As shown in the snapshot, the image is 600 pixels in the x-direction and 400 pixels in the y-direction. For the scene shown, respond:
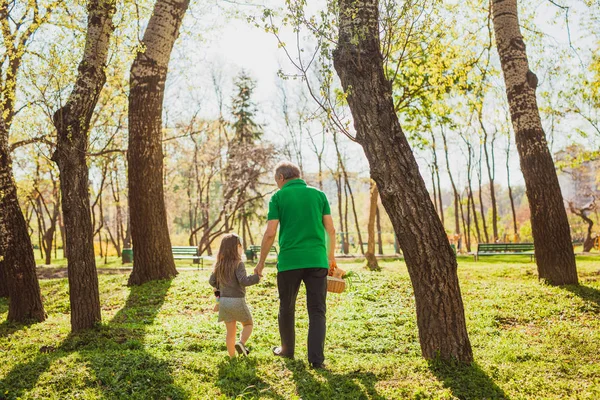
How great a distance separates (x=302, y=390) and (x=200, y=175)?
113 feet

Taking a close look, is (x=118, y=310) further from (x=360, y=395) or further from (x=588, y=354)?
(x=588, y=354)

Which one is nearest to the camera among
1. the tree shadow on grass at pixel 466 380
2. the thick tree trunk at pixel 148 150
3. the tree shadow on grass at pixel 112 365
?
the tree shadow on grass at pixel 466 380

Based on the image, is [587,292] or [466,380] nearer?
[466,380]

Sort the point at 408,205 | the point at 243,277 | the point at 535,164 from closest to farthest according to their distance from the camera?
1. the point at 408,205
2. the point at 243,277
3. the point at 535,164

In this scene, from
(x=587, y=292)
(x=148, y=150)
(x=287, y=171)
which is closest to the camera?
(x=287, y=171)

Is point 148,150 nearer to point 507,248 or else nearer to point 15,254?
point 15,254

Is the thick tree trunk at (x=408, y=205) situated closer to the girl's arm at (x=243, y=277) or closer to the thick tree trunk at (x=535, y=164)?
the girl's arm at (x=243, y=277)

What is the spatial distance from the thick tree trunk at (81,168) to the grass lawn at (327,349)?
46 centimetres

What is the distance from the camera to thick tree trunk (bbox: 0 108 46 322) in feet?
25.1

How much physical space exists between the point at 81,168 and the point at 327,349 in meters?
3.83

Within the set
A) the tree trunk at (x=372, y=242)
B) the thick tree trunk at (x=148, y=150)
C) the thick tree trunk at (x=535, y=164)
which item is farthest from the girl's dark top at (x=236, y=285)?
the tree trunk at (x=372, y=242)

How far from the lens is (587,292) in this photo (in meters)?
8.08

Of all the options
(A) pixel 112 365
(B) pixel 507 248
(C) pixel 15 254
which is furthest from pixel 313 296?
(B) pixel 507 248

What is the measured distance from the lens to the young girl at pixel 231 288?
5312mm
